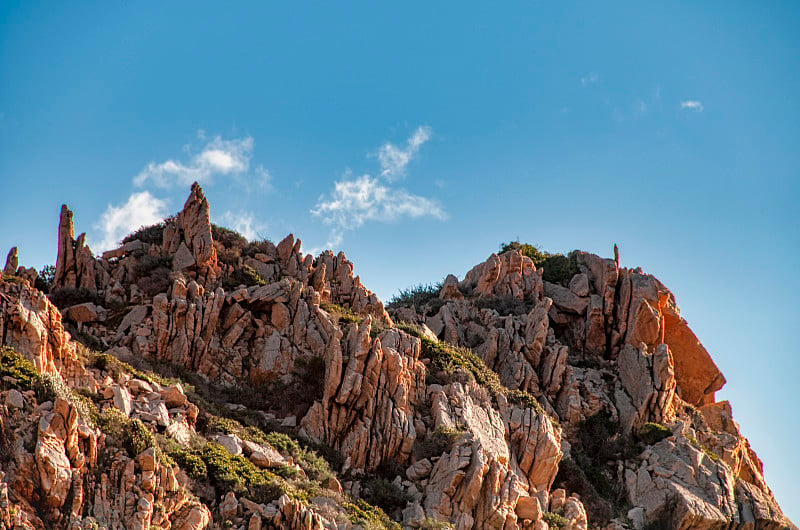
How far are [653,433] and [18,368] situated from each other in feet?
90.1

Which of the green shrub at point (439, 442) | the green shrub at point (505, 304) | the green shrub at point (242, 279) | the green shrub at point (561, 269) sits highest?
the green shrub at point (561, 269)

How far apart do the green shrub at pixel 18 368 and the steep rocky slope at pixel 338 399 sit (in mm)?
72

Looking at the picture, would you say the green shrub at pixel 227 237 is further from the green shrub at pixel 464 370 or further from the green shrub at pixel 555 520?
the green shrub at pixel 555 520

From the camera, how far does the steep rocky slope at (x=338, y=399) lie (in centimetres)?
2527

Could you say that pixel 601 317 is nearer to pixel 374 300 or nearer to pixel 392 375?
pixel 374 300

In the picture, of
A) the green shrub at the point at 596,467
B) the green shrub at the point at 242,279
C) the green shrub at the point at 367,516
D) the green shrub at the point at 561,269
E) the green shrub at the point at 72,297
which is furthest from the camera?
the green shrub at the point at 561,269

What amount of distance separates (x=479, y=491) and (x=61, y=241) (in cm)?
2222

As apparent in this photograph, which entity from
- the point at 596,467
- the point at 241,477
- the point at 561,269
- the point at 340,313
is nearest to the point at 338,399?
the point at 340,313

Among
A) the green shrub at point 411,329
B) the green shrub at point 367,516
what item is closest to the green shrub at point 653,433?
the green shrub at point 411,329

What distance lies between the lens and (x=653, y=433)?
4022 cm

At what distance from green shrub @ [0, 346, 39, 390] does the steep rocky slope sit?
2.8 inches

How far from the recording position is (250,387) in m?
36.2

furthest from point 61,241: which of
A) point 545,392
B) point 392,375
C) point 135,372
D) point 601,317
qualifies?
point 601,317

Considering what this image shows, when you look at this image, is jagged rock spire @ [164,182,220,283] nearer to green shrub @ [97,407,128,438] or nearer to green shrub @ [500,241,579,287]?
green shrub @ [97,407,128,438]
